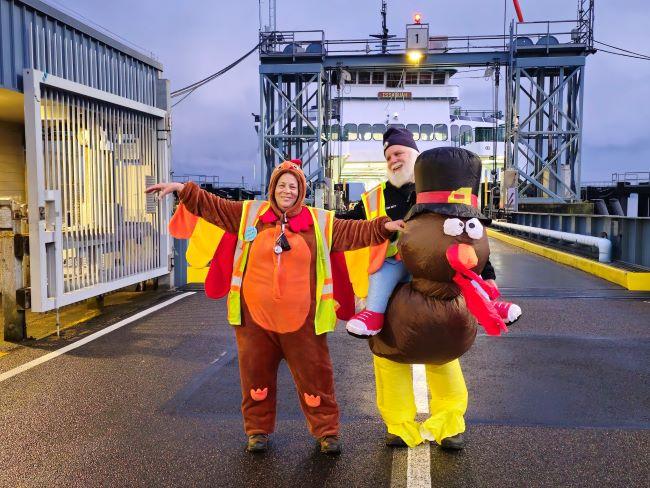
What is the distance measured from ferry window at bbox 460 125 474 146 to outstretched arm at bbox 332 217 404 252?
1179 inches

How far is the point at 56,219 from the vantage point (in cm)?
631

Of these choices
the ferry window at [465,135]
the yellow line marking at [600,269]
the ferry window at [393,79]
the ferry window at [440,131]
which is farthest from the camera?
the ferry window at [465,135]

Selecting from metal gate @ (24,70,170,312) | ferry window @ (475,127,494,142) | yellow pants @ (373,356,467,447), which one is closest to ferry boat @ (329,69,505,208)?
ferry window @ (475,127,494,142)

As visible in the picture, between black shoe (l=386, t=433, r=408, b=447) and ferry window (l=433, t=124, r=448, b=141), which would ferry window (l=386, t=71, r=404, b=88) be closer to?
ferry window (l=433, t=124, r=448, b=141)

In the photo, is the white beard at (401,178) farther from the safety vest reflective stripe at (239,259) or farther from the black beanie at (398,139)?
the safety vest reflective stripe at (239,259)

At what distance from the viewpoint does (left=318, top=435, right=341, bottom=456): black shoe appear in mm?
Answer: 3361

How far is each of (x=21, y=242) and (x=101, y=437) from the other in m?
3.42

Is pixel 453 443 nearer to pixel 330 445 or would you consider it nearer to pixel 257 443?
pixel 330 445

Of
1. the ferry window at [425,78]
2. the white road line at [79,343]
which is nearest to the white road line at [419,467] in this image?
the white road line at [79,343]

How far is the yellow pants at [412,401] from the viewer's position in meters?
3.42

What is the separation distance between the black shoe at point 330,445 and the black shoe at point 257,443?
13.0 inches

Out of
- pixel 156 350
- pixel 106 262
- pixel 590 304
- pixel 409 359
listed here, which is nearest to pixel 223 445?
pixel 409 359

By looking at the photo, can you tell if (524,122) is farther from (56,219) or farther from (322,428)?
(322,428)

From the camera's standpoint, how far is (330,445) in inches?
132
